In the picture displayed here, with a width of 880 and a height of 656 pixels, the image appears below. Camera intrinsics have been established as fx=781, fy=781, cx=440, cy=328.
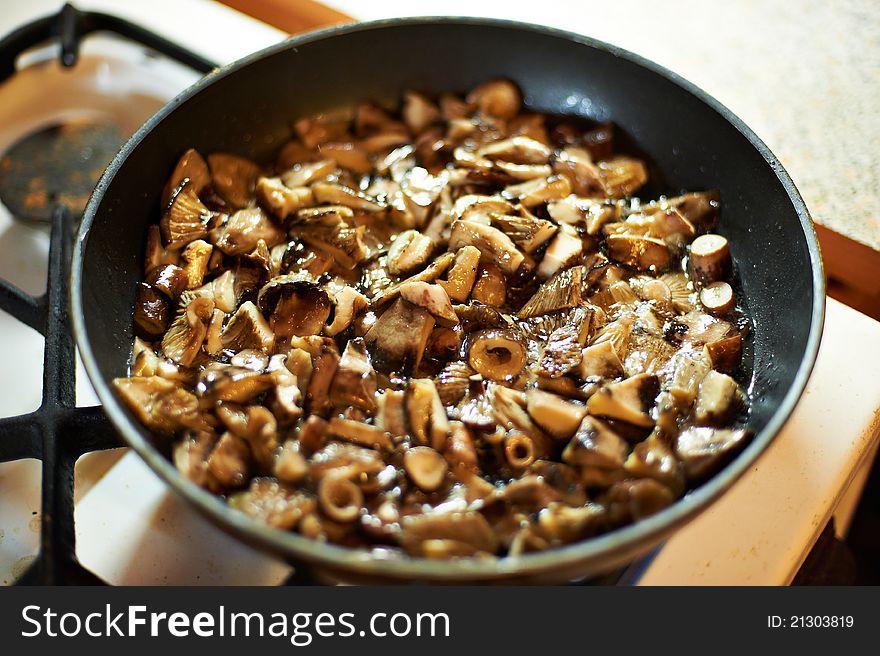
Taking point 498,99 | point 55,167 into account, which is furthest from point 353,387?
point 55,167

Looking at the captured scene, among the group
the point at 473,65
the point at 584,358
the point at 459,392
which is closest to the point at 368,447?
the point at 459,392

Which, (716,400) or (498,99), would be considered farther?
(498,99)

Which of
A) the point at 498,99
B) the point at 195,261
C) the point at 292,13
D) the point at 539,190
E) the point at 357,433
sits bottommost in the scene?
the point at 357,433

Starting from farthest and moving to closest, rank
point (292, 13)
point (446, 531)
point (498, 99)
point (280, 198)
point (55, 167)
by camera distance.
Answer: point (292, 13)
point (55, 167)
point (498, 99)
point (280, 198)
point (446, 531)

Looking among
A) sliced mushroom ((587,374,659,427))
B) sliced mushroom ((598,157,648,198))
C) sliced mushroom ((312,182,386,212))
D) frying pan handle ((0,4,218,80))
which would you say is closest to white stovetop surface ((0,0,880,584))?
sliced mushroom ((587,374,659,427))

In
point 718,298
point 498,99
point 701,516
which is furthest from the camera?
point 498,99

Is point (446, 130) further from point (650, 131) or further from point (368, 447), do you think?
point (368, 447)

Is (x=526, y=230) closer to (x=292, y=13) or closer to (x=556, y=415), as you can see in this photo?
(x=556, y=415)
